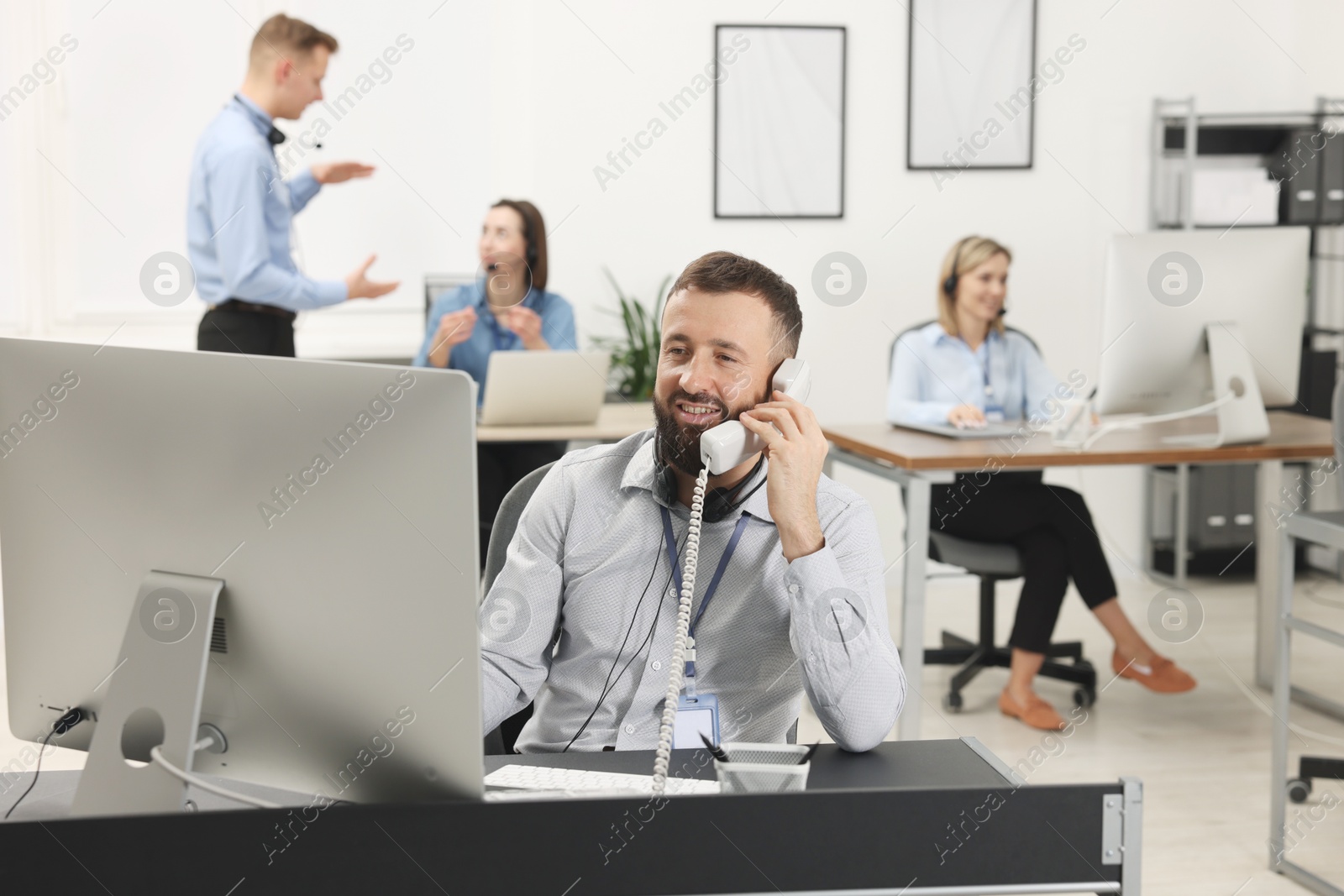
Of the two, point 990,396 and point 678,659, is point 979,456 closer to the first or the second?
point 990,396

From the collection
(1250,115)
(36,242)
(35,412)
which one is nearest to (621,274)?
(36,242)

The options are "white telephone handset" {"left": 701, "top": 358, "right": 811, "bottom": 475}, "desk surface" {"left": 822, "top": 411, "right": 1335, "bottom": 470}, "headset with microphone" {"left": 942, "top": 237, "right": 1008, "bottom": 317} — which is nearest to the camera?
"white telephone handset" {"left": 701, "top": 358, "right": 811, "bottom": 475}

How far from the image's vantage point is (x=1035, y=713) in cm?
331

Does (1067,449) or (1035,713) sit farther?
(1035,713)

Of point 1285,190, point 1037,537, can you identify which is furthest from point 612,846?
point 1285,190

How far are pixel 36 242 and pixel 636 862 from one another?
4199 mm

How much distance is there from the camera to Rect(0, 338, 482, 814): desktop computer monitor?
3.05 ft

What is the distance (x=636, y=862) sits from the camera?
3.14 ft

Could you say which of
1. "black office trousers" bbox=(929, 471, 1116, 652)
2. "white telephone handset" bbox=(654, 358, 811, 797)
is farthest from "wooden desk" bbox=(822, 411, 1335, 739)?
"white telephone handset" bbox=(654, 358, 811, 797)

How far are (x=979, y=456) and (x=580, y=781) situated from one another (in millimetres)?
1958

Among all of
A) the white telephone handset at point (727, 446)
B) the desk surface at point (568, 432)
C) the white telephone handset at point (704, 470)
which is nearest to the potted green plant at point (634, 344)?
the desk surface at point (568, 432)

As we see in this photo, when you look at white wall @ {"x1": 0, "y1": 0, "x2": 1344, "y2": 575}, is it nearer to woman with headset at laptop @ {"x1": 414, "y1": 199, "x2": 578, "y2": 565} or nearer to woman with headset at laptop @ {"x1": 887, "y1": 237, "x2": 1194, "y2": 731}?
woman with headset at laptop @ {"x1": 414, "y1": 199, "x2": 578, "y2": 565}

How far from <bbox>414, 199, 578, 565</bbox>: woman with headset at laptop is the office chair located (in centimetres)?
102

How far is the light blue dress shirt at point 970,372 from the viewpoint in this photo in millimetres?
3553
